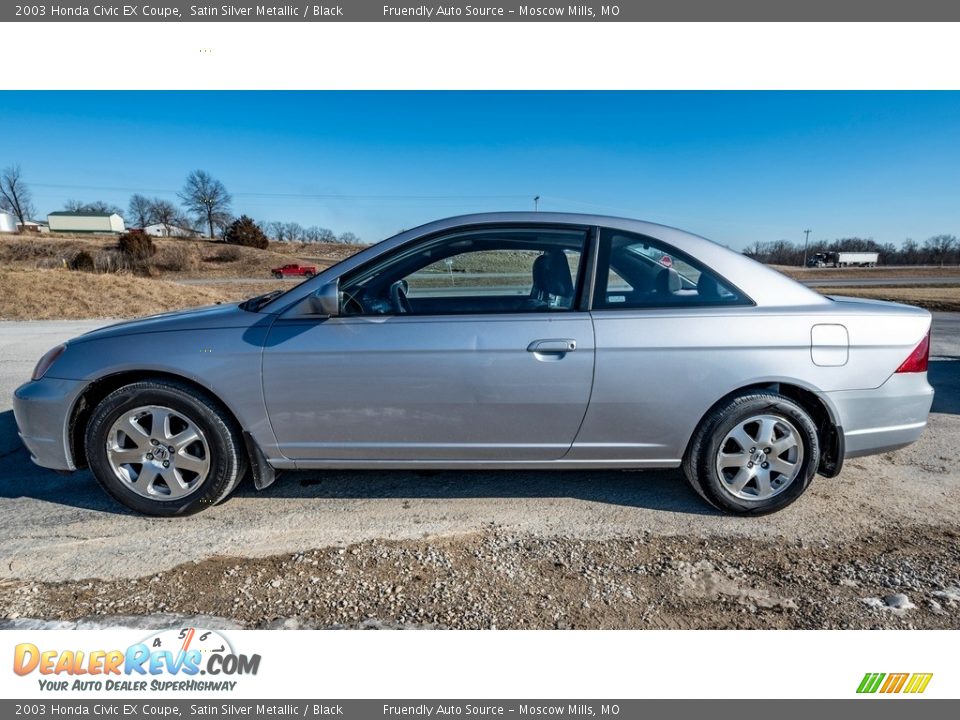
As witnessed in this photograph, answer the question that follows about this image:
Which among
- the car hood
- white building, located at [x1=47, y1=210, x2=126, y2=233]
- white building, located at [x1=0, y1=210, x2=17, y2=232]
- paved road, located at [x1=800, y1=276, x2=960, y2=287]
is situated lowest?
the car hood

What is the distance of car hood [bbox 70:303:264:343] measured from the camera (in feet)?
9.22

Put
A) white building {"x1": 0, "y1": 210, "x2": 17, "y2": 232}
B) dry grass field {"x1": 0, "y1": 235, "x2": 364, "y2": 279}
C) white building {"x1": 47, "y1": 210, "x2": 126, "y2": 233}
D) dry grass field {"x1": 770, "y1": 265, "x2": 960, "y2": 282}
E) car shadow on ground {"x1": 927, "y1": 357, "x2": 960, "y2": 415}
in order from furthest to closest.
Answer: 1. white building {"x1": 47, "y1": 210, "x2": 126, "y2": 233}
2. white building {"x1": 0, "y1": 210, "x2": 17, "y2": 232}
3. dry grass field {"x1": 770, "y1": 265, "x2": 960, "y2": 282}
4. dry grass field {"x1": 0, "y1": 235, "x2": 364, "y2": 279}
5. car shadow on ground {"x1": 927, "y1": 357, "x2": 960, "y2": 415}

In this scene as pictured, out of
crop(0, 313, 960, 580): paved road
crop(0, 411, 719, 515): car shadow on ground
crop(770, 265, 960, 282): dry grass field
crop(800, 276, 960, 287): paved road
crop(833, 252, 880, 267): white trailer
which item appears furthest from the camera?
crop(833, 252, 880, 267): white trailer

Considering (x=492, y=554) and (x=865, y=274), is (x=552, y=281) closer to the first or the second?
(x=492, y=554)

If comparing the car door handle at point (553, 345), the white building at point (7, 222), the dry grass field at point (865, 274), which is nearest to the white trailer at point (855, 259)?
the dry grass field at point (865, 274)

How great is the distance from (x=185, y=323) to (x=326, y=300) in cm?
88

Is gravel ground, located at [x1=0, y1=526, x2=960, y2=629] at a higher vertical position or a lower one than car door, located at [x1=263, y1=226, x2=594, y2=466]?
lower

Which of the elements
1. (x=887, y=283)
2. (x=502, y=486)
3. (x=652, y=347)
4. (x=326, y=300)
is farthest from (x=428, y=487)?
(x=887, y=283)

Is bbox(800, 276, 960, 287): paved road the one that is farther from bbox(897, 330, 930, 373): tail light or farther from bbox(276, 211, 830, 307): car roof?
bbox(276, 211, 830, 307): car roof

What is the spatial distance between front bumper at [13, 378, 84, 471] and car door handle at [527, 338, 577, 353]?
8.12 feet

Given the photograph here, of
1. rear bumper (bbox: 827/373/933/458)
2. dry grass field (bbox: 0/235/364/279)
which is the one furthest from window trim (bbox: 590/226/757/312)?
dry grass field (bbox: 0/235/364/279)

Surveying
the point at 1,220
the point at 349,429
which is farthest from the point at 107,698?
the point at 1,220

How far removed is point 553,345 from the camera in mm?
2656

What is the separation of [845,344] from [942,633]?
1.37m
